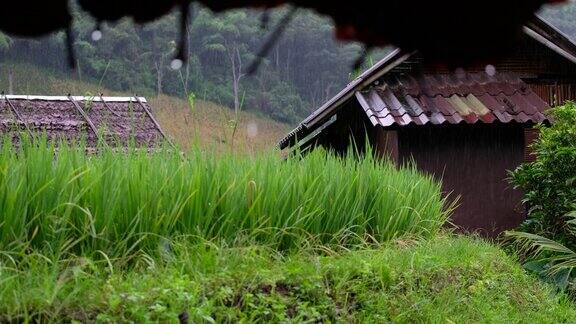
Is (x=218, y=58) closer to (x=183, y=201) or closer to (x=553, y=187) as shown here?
(x=183, y=201)

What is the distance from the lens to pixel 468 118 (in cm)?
668

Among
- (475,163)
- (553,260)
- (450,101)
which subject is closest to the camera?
(553,260)

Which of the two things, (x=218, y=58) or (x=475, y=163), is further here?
(x=475, y=163)

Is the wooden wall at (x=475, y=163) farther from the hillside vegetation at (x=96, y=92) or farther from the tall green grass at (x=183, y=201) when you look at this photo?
the hillside vegetation at (x=96, y=92)

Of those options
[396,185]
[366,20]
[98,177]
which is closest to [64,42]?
[366,20]

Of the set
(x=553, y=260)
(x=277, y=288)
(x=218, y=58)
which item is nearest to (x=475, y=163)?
(x=553, y=260)

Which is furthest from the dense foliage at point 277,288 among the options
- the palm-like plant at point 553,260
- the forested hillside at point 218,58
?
the palm-like plant at point 553,260

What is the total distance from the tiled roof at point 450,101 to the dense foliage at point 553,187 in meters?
0.39

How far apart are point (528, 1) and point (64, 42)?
1.68ft

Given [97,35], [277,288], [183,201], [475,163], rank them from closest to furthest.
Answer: [97,35] < [277,288] < [183,201] < [475,163]

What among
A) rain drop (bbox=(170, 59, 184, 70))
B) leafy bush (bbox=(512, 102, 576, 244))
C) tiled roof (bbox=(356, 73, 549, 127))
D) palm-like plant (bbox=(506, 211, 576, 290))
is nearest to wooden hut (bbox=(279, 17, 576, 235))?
tiled roof (bbox=(356, 73, 549, 127))

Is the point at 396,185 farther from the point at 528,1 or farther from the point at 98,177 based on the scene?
the point at 528,1

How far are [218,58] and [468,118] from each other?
568cm

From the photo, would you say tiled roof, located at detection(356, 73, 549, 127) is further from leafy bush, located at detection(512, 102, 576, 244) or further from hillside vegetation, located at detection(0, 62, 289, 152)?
hillside vegetation, located at detection(0, 62, 289, 152)
